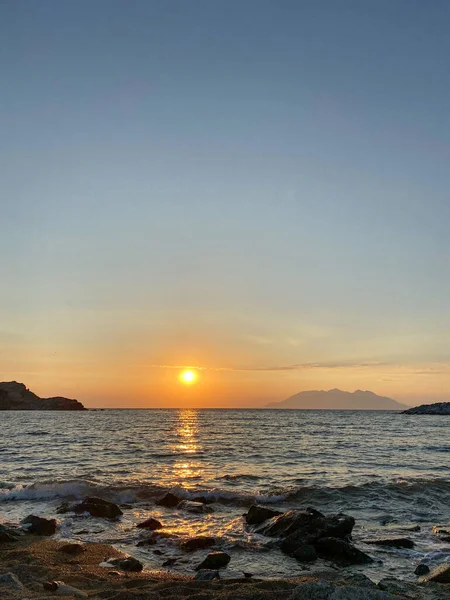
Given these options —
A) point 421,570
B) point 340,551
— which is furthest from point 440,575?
point 340,551

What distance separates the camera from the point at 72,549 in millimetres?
12641

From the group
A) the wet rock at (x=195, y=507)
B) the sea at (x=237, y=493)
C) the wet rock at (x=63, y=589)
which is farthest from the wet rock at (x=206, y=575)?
the wet rock at (x=195, y=507)

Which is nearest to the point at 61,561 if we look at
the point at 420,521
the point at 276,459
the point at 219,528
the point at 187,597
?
the point at 187,597

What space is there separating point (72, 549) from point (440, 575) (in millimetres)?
9116

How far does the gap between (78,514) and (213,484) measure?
8.19 meters

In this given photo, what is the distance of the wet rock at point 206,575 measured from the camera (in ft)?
33.8

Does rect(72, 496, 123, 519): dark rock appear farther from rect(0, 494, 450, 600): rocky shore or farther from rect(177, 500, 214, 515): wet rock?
rect(177, 500, 214, 515): wet rock

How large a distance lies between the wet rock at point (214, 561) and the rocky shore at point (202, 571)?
0.9 inches

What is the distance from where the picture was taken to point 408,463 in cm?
3316

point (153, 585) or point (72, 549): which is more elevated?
point (153, 585)

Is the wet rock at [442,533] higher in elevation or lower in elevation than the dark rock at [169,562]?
lower

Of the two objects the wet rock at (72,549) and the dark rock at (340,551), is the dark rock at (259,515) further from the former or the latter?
the wet rock at (72,549)

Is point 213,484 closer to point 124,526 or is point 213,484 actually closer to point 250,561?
point 124,526

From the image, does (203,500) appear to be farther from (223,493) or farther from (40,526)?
(40,526)
